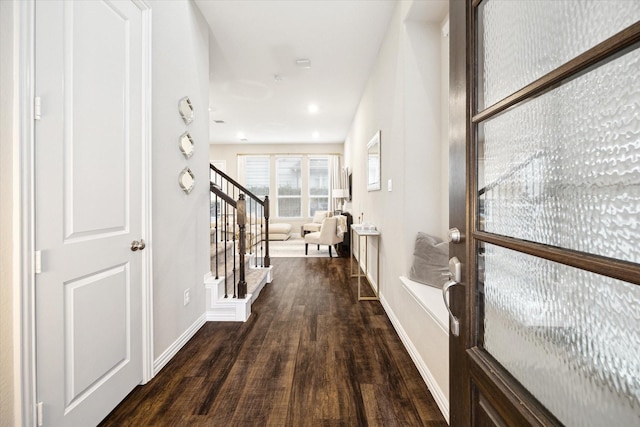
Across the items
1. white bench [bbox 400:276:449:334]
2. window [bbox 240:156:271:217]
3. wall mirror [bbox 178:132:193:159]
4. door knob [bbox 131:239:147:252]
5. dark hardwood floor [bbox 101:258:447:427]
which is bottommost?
dark hardwood floor [bbox 101:258:447:427]

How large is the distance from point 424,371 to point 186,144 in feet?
7.68

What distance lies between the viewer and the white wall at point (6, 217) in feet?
3.68

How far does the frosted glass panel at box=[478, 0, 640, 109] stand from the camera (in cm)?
51

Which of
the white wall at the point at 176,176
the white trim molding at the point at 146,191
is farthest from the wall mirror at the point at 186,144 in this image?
the white trim molding at the point at 146,191

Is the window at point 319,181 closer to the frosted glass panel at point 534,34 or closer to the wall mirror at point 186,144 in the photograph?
the wall mirror at point 186,144

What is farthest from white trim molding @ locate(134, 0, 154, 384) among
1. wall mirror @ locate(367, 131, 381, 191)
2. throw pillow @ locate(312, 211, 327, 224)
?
throw pillow @ locate(312, 211, 327, 224)

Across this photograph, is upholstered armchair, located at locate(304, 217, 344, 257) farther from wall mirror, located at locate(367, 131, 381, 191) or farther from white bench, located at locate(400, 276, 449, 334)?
white bench, located at locate(400, 276, 449, 334)

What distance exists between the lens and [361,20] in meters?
3.03

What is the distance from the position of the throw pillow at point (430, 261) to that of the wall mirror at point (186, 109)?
2.02 metres

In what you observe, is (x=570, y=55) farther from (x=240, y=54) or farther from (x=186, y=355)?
(x=240, y=54)

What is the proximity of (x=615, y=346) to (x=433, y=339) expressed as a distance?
1.45m

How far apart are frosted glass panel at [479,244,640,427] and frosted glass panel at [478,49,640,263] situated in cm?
7

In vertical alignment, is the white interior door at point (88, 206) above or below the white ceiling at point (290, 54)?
below

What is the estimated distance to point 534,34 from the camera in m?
0.68
